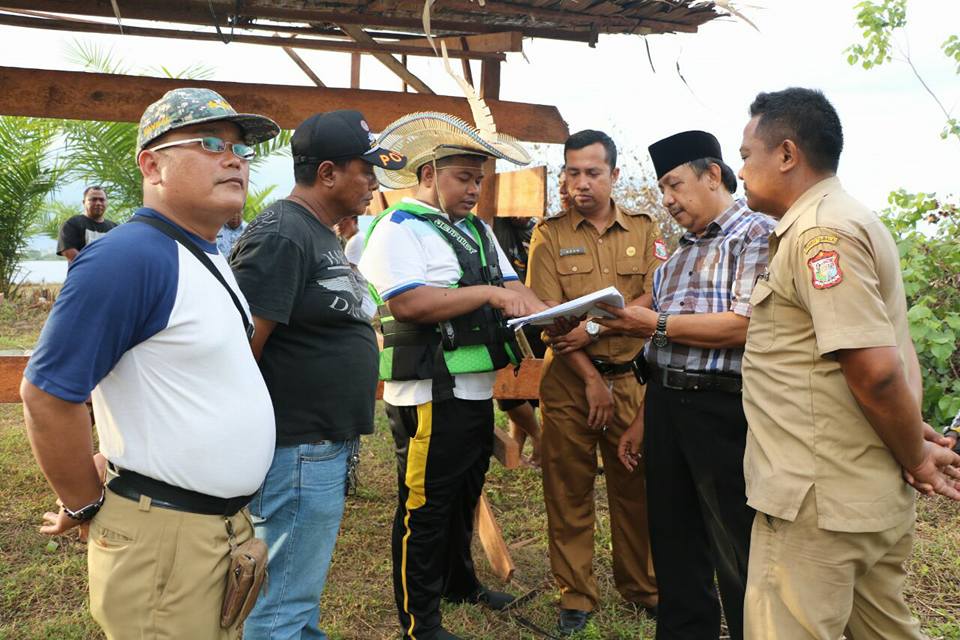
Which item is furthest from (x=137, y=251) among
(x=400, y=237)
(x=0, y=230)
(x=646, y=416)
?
(x=0, y=230)

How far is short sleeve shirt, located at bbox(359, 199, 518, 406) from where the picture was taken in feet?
9.75

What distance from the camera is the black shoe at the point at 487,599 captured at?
3.67 metres

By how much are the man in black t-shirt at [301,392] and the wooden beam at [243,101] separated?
1520 mm

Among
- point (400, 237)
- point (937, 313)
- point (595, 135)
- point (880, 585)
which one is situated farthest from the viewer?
point (937, 313)

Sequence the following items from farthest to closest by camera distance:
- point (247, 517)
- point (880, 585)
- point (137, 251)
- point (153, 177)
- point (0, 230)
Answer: point (0, 230), point (880, 585), point (247, 517), point (153, 177), point (137, 251)

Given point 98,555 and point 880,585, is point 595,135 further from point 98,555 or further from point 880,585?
point 98,555

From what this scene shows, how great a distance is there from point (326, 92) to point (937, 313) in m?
4.63

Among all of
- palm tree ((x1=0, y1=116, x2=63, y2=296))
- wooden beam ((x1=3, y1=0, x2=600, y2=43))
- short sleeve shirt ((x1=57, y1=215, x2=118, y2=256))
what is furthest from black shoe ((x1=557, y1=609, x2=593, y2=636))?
palm tree ((x1=0, y1=116, x2=63, y2=296))

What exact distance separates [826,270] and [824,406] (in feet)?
1.18

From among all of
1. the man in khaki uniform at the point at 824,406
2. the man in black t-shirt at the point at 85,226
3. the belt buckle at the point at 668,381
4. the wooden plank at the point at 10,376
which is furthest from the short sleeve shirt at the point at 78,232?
the man in khaki uniform at the point at 824,406

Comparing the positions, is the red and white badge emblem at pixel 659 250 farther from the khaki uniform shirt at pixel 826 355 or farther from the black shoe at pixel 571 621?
the black shoe at pixel 571 621

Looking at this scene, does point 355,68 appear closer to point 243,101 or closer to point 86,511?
point 243,101

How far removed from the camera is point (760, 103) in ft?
7.57

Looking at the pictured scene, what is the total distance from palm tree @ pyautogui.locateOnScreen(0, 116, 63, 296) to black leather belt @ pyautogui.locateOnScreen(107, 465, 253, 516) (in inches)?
460
